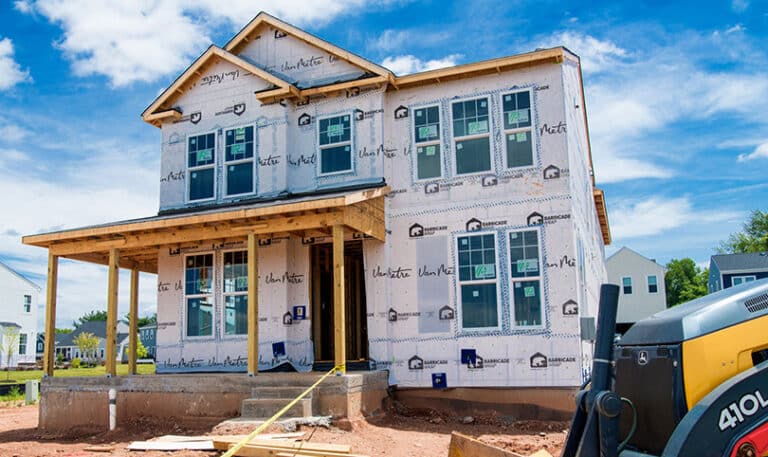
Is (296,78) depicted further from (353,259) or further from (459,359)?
(459,359)

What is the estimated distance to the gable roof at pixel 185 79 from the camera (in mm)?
Result: 15336

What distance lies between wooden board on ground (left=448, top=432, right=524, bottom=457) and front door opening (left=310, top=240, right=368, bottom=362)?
7.97 metres

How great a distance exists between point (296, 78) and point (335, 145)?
1.97 meters

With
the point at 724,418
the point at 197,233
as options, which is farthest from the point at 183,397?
the point at 724,418

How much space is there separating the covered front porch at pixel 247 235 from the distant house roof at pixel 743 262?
3200cm

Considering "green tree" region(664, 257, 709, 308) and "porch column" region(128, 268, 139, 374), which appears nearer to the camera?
"porch column" region(128, 268, 139, 374)

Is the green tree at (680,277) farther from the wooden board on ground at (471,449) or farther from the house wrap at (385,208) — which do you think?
the wooden board on ground at (471,449)

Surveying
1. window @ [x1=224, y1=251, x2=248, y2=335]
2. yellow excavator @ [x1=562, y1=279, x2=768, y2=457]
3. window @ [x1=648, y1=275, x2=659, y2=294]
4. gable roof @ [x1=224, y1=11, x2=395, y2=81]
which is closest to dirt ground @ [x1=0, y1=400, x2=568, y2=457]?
A: window @ [x1=224, y1=251, x2=248, y2=335]

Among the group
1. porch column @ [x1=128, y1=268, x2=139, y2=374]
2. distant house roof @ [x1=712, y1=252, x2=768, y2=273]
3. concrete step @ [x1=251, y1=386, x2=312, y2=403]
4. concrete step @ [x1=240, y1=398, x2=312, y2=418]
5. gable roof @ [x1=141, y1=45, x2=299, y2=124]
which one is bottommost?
concrete step @ [x1=240, y1=398, x2=312, y2=418]

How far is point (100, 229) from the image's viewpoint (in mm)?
13758

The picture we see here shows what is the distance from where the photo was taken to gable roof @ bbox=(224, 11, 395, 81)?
558 inches

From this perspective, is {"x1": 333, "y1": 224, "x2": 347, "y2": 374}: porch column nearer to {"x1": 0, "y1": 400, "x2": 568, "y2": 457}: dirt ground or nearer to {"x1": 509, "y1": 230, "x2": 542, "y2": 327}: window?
{"x1": 0, "y1": 400, "x2": 568, "y2": 457}: dirt ground

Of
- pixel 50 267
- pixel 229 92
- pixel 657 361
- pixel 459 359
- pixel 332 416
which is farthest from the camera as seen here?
pixel 229 92

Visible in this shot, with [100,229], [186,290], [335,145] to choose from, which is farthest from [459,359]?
[100,229]
